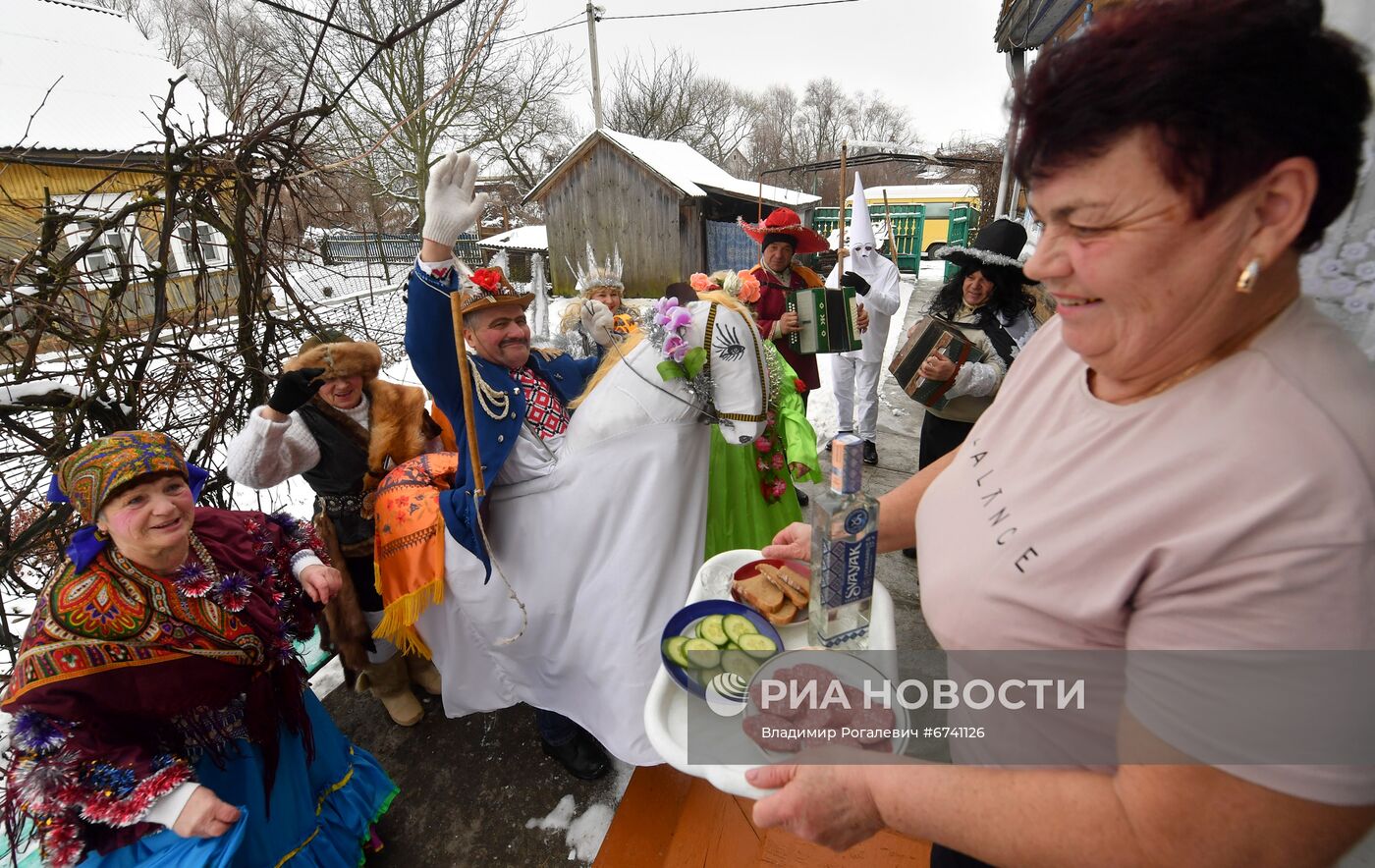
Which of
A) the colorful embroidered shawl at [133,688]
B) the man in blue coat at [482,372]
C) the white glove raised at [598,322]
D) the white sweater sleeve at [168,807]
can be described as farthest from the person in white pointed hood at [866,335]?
the white sweater sleeve at [168,807]

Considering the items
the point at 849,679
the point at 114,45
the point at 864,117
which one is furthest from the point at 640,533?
the point at 864,117

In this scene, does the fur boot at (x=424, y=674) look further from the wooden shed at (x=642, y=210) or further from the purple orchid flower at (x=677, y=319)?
the wooden shed at (x=642, y=210)

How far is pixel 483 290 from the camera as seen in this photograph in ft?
6.60

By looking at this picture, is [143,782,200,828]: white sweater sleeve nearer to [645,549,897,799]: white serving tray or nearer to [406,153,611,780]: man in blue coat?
[406,153,611,780]: man in blue coat

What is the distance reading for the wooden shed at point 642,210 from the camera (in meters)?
12.4

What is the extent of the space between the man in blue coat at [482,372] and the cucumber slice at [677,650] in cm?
108

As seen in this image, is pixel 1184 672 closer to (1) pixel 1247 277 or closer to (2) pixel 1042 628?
(2) pixel 1042 628

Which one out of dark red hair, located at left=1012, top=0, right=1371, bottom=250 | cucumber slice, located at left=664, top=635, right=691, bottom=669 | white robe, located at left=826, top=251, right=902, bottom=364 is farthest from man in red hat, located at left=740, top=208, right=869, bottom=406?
dark red hair, located at left=1012, top=0, right=1371, bottom=250

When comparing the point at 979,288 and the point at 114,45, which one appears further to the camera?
the point at 114,45

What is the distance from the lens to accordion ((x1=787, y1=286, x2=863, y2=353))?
11.2ft

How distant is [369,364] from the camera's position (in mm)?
2553

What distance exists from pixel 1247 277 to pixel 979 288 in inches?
108

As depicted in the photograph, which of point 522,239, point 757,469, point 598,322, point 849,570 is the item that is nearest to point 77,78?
point 522,239

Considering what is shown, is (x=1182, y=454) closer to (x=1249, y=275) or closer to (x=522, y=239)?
(x=1249, y=275)
